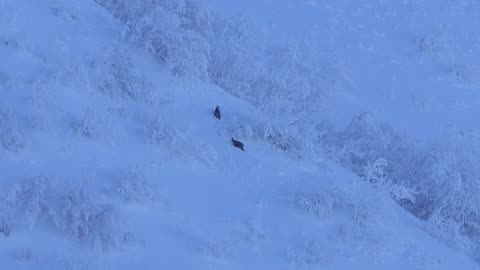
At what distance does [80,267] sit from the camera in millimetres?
4457

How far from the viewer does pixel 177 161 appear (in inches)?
228

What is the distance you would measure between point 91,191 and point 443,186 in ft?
11.7

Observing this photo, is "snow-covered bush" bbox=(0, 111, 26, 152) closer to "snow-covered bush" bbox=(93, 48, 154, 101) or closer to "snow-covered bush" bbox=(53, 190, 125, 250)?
"snow-covered bush" bbox=(53, 190, 125, 250)

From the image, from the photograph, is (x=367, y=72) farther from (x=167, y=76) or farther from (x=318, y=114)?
(x=167, y=76)

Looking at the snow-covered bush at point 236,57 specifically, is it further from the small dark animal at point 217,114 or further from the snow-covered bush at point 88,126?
the snow-covered bush at point 88,126

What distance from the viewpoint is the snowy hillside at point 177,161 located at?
16.0 ft

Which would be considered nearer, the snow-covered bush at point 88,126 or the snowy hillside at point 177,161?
the snowy hillside at point 177,161

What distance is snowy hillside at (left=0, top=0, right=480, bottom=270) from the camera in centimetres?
488

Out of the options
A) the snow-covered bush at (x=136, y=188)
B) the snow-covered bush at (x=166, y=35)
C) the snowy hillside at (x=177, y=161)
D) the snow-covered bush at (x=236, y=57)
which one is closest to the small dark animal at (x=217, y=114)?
the snowy hillside at (x=177, y=161)

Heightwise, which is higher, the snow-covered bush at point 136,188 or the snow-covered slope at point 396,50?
the snow-covered slope at point 396,50

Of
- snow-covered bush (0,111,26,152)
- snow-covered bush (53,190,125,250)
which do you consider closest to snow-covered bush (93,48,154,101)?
snow-covered bush (0,111,26,152)

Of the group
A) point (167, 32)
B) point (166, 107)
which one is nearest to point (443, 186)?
point (166, 107)

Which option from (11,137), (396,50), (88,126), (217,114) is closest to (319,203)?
(217,114)

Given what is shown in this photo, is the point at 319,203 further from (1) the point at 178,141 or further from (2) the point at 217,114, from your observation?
(2) the point at 217,114
